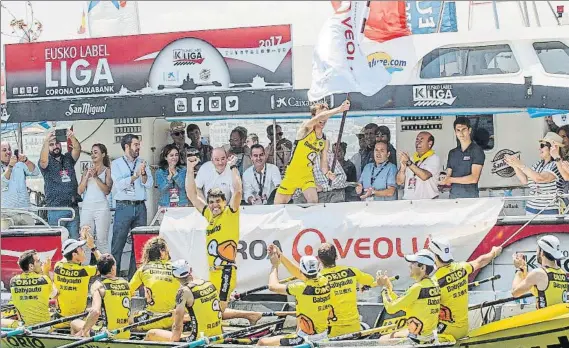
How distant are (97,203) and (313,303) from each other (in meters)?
4.28

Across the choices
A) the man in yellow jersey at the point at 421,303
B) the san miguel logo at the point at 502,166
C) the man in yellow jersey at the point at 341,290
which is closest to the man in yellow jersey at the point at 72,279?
the man in yellow jersey at the point at 341,290

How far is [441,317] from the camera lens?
9.73 m

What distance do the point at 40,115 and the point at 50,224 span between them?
66.0 inches

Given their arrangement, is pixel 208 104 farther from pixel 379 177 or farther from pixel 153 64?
pixel 379 177

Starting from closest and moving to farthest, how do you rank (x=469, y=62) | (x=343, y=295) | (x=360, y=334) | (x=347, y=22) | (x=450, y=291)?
(x=450, y=291) → (x=343, y=295) → (x=360, y=334) → (x=347, y=22) → (x=469, y=62)

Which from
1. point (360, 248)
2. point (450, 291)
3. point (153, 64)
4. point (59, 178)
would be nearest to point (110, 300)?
point (360, 248)

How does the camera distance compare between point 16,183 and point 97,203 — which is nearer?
point 97,203

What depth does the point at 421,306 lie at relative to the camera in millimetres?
9312

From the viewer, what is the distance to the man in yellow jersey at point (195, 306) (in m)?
9.93

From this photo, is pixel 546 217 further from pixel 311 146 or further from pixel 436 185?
pixel 311 146

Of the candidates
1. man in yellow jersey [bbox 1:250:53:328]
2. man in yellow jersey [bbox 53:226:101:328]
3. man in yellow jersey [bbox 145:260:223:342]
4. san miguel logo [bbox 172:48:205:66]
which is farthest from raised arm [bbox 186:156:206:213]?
man in yellow jersey [bbox 1:250:53:328]

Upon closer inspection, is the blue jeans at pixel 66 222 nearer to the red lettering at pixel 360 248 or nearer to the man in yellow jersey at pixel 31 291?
the man in yellow jersey at pixel 31 291

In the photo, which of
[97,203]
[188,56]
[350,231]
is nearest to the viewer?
[350,231]

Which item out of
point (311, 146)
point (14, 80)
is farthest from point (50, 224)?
point (311, 146)
